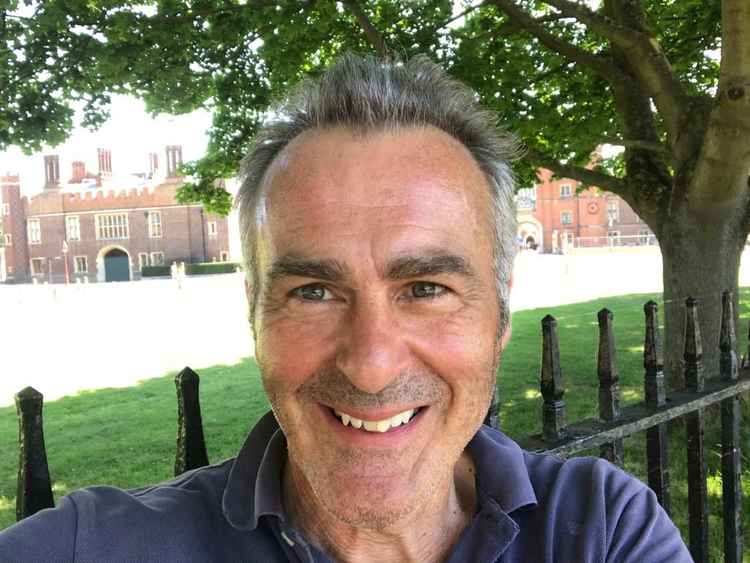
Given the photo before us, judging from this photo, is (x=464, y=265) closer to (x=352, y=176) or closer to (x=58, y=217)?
(x=352, y=176)

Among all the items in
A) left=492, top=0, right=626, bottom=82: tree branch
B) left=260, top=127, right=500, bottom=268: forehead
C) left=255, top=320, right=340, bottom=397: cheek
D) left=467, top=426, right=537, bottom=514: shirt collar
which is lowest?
left=467, top=426, right=537, bottom=514: shirt collar

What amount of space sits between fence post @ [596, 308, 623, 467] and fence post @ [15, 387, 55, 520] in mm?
1884

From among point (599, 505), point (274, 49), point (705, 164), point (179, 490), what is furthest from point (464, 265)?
point (274, 49)

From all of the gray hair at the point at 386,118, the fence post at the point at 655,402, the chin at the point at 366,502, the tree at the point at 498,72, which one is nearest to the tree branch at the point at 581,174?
the tree at the point at 498,72

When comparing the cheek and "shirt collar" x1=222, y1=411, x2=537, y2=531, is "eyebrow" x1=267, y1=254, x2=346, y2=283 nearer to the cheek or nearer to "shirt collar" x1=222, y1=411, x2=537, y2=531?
the cheek

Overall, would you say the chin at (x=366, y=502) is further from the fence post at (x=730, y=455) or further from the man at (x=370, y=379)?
the fence post at (x=730, y=455)

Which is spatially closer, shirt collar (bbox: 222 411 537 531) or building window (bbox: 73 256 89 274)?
shirt collar (bbox: 222 411 537 531)

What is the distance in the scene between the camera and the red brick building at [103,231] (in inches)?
2376

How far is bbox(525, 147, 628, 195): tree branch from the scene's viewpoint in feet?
22.5

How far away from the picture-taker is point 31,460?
1.60 metres

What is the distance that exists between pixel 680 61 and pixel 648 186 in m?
2.48

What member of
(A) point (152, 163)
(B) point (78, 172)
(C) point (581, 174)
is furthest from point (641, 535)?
(B) point (78, 172)

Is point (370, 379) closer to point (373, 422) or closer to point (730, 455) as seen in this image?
point (373, 422)

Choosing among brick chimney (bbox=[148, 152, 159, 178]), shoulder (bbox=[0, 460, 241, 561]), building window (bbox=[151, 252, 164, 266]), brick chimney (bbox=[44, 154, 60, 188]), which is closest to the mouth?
shoulder (bbox=[0, 460, 241, 561])
